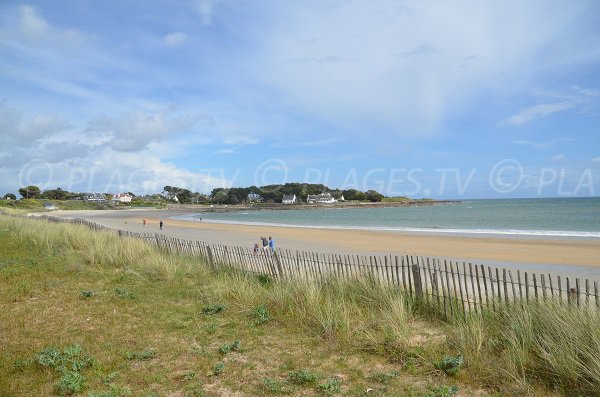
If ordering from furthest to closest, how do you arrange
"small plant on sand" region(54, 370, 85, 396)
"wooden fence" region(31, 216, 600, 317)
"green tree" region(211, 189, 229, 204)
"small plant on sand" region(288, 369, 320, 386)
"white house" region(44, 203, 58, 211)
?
1. "green tree" region(211, 189, 229, 204)
2. "white house" region(44, 203, 58, 211)
3. "wooden fence" region(31, 216, 600, 317)
4. "small plant on sand" region(288, 369, 320, 386)
5. "small plant on sand" region(54, 370, 85, 396)

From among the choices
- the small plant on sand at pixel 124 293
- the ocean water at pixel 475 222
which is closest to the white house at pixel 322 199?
the ocean water at pixel 475 222

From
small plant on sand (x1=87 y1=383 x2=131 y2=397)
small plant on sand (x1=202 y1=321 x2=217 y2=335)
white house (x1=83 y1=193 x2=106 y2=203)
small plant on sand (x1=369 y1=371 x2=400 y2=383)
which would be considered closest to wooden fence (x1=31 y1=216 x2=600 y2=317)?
small plant on sand (x1=369 y1=371 x2=400 y2=383)

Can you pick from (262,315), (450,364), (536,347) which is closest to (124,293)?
(262,315)

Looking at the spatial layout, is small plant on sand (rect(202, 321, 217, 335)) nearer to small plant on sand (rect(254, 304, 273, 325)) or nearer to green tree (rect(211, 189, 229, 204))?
small plant on sand (rect(254, 304, 273, 325))

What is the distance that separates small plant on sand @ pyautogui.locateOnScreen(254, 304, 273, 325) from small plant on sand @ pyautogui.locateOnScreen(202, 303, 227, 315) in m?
0.68

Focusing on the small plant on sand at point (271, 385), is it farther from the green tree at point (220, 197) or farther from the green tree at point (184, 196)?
the green tree at point (184, 196)

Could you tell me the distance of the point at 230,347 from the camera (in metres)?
5.77

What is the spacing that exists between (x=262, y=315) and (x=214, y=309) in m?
1.04

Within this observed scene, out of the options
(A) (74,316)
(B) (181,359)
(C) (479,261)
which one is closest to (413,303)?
(B) (181,359)

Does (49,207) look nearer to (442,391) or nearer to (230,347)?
(230,347)

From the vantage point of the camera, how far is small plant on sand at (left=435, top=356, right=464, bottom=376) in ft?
15.7

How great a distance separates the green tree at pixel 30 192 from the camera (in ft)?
434

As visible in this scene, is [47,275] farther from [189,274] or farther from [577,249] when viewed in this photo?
[577,249]

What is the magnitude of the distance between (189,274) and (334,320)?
592 cm
